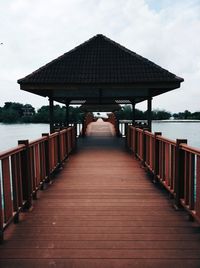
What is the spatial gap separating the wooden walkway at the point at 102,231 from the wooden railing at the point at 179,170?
0.27m

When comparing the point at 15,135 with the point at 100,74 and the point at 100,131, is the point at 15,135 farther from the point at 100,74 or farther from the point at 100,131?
the point at 100,74

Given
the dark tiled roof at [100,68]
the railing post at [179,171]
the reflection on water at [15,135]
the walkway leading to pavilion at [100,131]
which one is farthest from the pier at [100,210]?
the reflection on water at [15,135]

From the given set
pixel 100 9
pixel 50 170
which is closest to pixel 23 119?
pixel 100 9

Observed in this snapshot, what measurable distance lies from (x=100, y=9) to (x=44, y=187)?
1232 centimetres

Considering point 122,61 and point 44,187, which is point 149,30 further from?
point 44,187

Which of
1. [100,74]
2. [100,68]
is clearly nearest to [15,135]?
[100,68]

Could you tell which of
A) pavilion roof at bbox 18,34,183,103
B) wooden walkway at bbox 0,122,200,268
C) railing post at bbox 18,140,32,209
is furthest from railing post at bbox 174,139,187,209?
pavilion roof at bbox 18,34,183,103

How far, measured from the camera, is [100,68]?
9.73 m

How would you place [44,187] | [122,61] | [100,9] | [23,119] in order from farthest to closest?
[23,119] < [100,9] < [122,61] < [44,187]

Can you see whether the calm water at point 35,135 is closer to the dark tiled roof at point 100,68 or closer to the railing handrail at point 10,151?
the dark tiled roof at point 100,68

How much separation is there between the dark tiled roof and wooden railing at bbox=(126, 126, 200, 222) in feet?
12.8

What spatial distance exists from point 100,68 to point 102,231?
24.3ft

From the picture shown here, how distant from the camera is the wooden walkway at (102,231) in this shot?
8.89ft

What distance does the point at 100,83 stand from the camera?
9.01 metres
